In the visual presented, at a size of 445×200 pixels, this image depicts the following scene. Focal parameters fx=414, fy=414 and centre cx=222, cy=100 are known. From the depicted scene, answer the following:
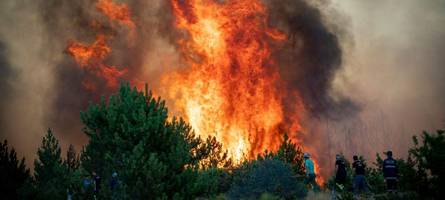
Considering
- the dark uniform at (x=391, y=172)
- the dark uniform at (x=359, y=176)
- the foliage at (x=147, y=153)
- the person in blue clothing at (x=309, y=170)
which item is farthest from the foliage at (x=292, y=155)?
the foliage at (x=147, y=153)

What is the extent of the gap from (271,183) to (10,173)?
12446mm

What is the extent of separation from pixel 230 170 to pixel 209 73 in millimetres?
22820

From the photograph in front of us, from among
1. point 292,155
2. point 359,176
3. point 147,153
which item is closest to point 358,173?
point 359,176

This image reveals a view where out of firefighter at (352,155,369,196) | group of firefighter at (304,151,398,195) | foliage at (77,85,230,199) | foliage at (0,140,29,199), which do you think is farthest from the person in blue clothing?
foliage at (0,140,29,199)

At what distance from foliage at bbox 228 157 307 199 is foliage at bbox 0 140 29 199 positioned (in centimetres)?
1045

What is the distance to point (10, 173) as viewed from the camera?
18156mm

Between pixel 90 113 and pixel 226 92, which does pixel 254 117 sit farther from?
pixel 90 113

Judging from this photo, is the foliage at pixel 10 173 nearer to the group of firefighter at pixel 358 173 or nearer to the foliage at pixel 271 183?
the foliage at pixel 271 183

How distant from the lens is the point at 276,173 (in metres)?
22.0

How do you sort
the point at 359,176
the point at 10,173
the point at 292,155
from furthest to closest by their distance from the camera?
the point at 292,155 < the point at 359,176 < the point at 10,173

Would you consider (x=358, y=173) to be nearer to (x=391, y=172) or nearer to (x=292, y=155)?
(x=391, y=172)

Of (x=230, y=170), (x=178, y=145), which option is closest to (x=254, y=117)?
(x=230, y=170)

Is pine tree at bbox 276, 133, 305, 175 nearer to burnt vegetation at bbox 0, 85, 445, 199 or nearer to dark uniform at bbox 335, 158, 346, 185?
burnt vegetation at bbox 0, 85, 445, 199

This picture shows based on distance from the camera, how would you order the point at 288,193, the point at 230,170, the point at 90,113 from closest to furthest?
the point at 90,113 < the point at 288,193 < the point at 230,170
